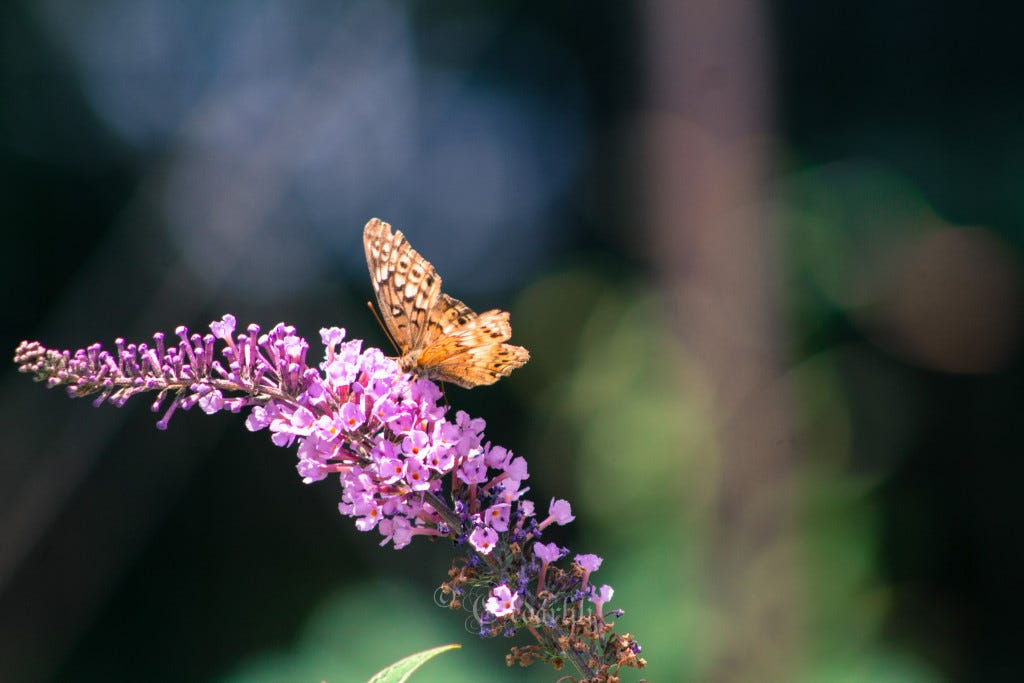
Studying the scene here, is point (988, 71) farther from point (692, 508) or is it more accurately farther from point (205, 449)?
point (205, 449)

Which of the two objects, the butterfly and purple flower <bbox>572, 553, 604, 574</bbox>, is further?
the butterfly

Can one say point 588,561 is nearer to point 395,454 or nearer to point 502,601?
point 502,601

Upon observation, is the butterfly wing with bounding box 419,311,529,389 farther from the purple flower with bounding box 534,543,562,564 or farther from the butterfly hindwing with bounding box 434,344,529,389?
the purple flower with bounding box 534,543,562,564

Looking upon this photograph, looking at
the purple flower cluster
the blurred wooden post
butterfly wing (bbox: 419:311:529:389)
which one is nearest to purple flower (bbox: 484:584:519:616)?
the purple flower cluster

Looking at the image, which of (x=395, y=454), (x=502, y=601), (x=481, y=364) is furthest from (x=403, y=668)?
(x=481, y=364)

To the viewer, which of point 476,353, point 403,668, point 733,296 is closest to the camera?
point 403,668

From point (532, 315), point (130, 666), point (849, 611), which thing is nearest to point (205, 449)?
point (130, 666)

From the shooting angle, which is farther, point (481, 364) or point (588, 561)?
point (481, 364)

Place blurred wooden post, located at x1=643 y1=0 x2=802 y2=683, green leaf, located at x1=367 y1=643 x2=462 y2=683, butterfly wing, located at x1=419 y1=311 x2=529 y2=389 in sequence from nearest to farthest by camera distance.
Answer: green leaf, located at x1=367 y1=643 x2=462 y2=683 → butterfly wing, located at x1=419 y1=311 x2=529 y2=389 → blurred wooden post, located at x1=643 y1=0 x2=802 y2=683

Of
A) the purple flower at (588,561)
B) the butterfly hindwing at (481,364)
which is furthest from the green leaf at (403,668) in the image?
the butterfly hindwing at (481,364)
